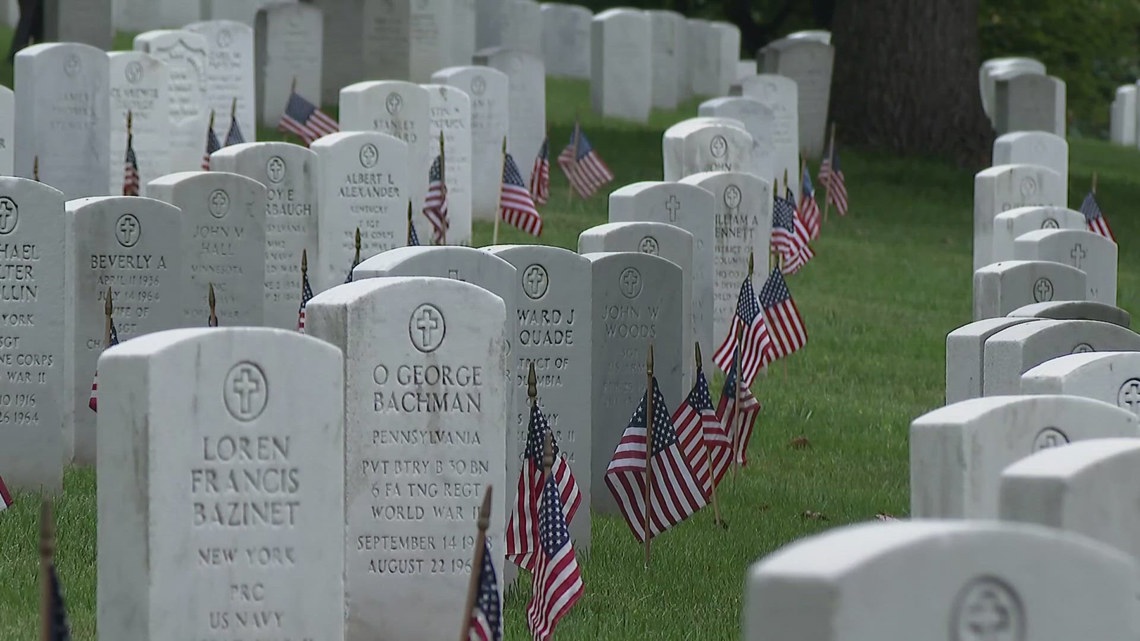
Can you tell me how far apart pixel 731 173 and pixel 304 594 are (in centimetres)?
873

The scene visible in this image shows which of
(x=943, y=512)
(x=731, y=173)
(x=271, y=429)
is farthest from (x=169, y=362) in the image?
(x=731, y=173)

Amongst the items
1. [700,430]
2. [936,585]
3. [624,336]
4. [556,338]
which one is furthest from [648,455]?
[936,585]

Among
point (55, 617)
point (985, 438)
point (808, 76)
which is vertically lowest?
point (55, 617)

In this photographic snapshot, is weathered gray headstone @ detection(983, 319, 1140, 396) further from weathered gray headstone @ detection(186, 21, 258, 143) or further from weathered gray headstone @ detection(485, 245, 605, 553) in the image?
weathered gray headstone @ detection(186, 21, 258, 143)

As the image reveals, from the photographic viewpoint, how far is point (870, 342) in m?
16.6

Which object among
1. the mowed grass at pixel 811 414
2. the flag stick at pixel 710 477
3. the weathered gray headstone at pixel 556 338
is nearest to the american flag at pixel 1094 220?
the mowed grass at pixel 811 414

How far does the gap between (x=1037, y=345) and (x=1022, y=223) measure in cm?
633

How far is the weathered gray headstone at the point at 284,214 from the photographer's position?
14.4 m

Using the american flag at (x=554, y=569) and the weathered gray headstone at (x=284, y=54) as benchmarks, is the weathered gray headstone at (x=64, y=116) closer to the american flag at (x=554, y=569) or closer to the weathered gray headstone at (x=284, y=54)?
the weathered gray headstone at (x=284, y=54)

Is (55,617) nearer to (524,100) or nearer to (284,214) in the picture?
(284,214)

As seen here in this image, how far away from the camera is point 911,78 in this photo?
87.9 feet

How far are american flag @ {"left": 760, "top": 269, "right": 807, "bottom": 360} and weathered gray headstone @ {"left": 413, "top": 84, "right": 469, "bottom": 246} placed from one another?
553 centimetres

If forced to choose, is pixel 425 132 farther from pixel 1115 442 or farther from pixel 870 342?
pixel 1115 442

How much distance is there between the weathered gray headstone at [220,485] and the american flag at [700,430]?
3.18m
